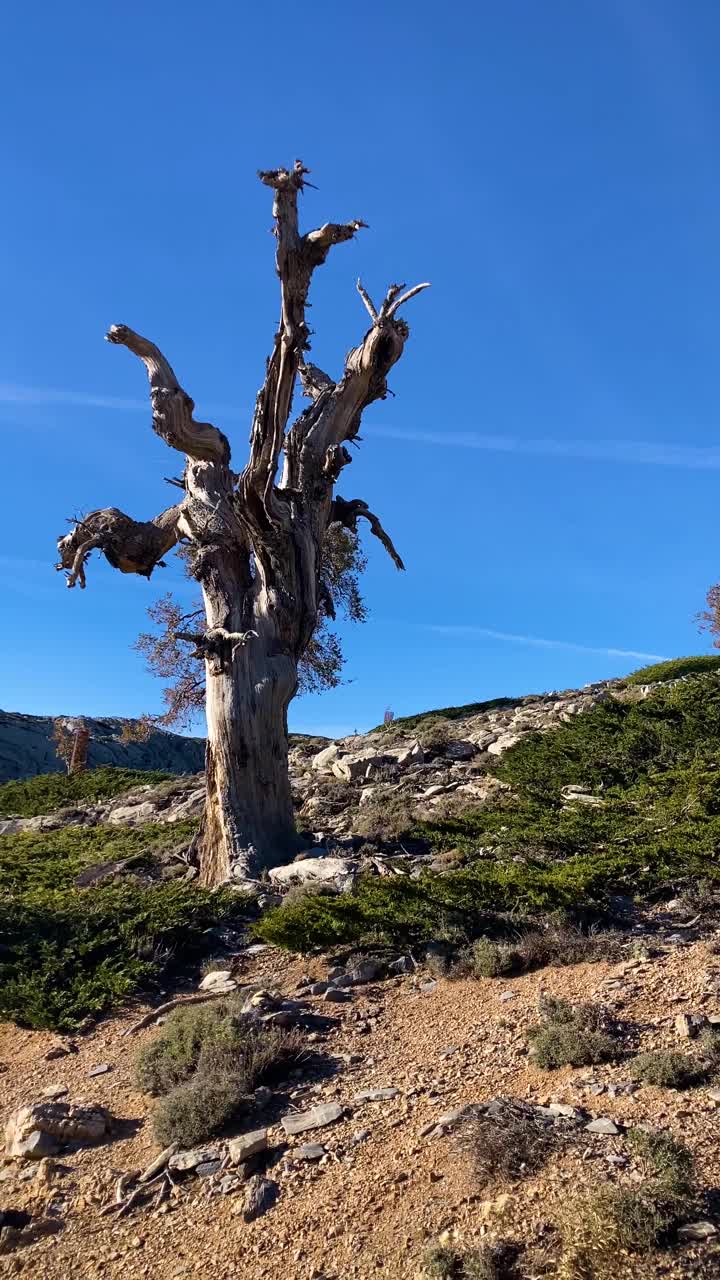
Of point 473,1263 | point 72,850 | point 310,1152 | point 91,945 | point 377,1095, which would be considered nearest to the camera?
point 473,1263

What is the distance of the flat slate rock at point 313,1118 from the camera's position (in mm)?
5645

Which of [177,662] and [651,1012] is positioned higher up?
[177,662]

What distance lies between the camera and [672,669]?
27.2 meters

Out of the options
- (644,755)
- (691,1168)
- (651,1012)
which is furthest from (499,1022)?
(644,755)

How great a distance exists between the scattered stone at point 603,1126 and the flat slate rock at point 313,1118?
5.60ft

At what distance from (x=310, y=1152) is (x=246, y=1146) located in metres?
0.41

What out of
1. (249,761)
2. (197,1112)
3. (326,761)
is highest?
(326,761)

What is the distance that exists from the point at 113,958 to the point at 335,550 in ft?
38.5

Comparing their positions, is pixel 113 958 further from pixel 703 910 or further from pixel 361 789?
pixel 361 789

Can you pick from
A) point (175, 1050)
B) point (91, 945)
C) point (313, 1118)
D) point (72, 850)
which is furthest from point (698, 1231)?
point (72, 850)

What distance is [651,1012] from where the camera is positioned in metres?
6.55

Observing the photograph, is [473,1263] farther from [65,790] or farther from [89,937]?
Result: [65,790]

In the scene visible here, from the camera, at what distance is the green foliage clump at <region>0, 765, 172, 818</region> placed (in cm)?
2289

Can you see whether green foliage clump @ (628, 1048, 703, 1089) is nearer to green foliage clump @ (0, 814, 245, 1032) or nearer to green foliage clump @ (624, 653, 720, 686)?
green foliage clump @ (0, 814, 245, 1032)
